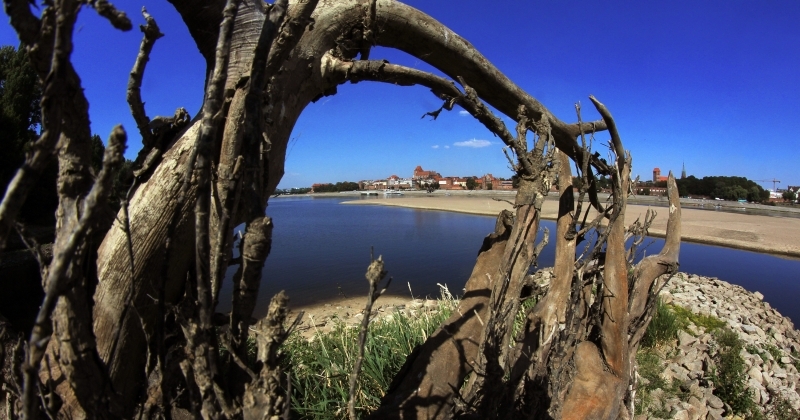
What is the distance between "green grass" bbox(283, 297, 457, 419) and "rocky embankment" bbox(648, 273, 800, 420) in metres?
2.21

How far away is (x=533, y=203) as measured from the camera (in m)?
2.28

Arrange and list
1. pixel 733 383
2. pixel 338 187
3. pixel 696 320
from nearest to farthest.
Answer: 1. pixel 733 383
2. pixel 696 320
3. pixel 338 187

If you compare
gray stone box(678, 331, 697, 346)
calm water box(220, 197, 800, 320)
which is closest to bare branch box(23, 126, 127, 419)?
gray stone box(678, 331, 697, 346)

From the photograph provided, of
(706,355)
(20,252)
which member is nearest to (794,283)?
(706,355)

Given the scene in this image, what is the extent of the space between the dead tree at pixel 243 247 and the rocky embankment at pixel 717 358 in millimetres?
2174

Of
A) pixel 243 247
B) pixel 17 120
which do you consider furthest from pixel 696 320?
pixel 17 120

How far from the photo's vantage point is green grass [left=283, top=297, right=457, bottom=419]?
11.3 feet

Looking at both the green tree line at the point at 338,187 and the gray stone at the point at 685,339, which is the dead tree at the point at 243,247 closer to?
the gray stone at the point at 685,339

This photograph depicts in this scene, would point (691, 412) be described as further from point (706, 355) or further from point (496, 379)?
point (496, 379)

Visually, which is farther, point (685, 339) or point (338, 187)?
point (338, 187)

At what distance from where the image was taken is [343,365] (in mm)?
4043

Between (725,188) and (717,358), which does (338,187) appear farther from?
(717,358)

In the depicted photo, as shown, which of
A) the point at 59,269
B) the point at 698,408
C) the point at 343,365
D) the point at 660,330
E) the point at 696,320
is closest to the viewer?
the point at 59,269

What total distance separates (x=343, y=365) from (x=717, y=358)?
492cm
